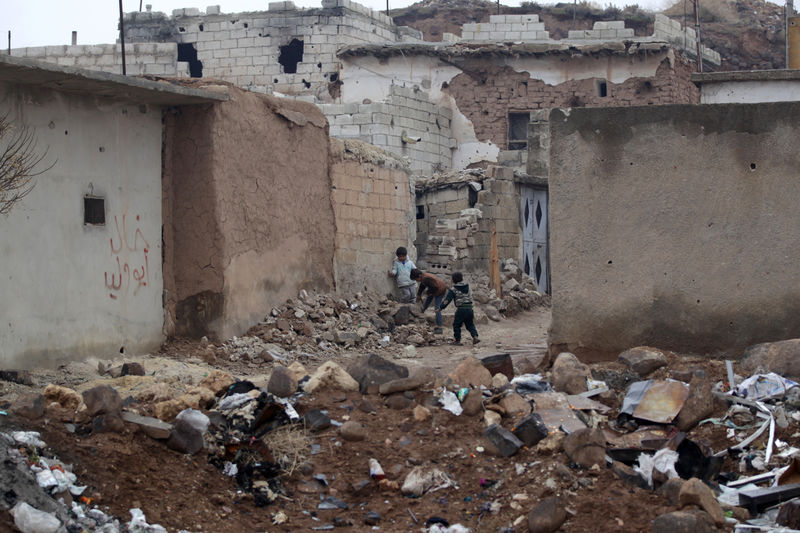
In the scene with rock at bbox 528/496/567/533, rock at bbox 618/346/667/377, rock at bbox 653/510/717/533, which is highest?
rock at bbox 618/346/667/377

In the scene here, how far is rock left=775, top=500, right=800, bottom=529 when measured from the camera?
490 cm

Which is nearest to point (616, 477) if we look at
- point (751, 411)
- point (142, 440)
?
point (751, 411)

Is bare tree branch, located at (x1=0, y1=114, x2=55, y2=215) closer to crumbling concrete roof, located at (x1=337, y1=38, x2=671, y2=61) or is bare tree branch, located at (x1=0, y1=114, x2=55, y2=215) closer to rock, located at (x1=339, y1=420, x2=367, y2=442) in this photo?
rock, located at (x1=339, y1=420, x2=367, y2=442)

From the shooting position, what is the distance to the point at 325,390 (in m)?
7.09

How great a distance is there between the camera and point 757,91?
37.1ft

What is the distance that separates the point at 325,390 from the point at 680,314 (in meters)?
2.69

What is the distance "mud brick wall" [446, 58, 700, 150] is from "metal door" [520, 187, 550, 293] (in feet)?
23.4

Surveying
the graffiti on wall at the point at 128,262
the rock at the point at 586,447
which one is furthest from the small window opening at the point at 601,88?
the rock at the point at 586,447

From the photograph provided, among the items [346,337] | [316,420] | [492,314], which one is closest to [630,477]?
[316,420]

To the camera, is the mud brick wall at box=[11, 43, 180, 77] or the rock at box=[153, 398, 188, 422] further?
the mud brick wall at box=[11, 43, 180, 77]

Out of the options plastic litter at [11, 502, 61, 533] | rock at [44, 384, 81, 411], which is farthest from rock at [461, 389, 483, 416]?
plastic litter at [11, 502, 61, 533]

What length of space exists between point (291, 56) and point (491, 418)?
917 inches

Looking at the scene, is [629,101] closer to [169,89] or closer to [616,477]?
[169,89]

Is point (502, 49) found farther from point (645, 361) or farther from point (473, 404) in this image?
point (473, 404)
